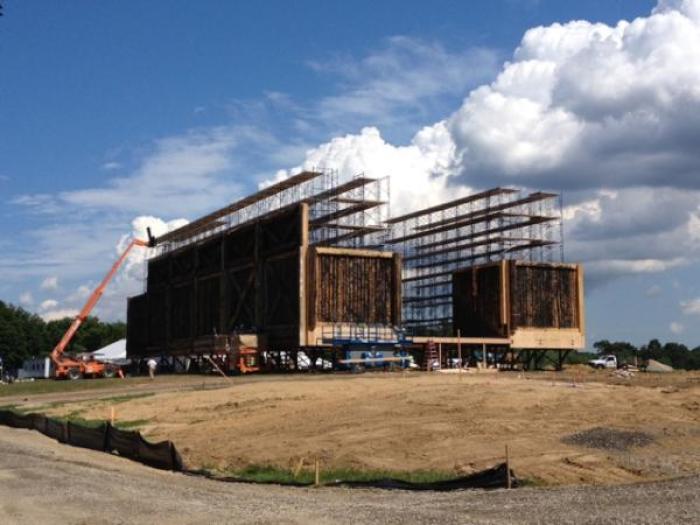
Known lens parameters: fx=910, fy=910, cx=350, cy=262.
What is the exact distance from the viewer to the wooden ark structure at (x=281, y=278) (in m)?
60.5

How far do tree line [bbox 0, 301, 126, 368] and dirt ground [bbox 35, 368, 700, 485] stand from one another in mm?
115164

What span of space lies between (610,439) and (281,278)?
4302 centimetres

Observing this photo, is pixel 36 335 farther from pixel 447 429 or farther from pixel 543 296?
pixel 447 429

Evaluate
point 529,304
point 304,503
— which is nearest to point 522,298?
point 529,304

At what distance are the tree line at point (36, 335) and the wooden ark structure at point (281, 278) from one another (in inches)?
2503

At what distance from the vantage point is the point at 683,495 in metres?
16.0

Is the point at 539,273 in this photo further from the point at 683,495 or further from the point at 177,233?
the point at 683,495

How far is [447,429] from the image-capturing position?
24.3 metres

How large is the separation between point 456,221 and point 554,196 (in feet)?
38.1

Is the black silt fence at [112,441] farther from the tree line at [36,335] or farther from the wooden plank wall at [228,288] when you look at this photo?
the tree line at [36,335]

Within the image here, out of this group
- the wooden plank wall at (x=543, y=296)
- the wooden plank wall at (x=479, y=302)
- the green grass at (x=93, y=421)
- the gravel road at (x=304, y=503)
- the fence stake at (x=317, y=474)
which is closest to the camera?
the gravel road at (x=304, y=503)

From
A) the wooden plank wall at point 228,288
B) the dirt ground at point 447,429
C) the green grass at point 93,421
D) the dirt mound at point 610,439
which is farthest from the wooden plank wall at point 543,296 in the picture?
the dirt mound at point 610,439

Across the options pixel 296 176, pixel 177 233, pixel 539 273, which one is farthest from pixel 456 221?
pixel 177 233

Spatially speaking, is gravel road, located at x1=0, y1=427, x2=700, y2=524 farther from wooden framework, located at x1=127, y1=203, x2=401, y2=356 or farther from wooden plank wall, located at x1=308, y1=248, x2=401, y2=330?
wooden framework, located at x1=127, y1=203, x2=401, y2=356
